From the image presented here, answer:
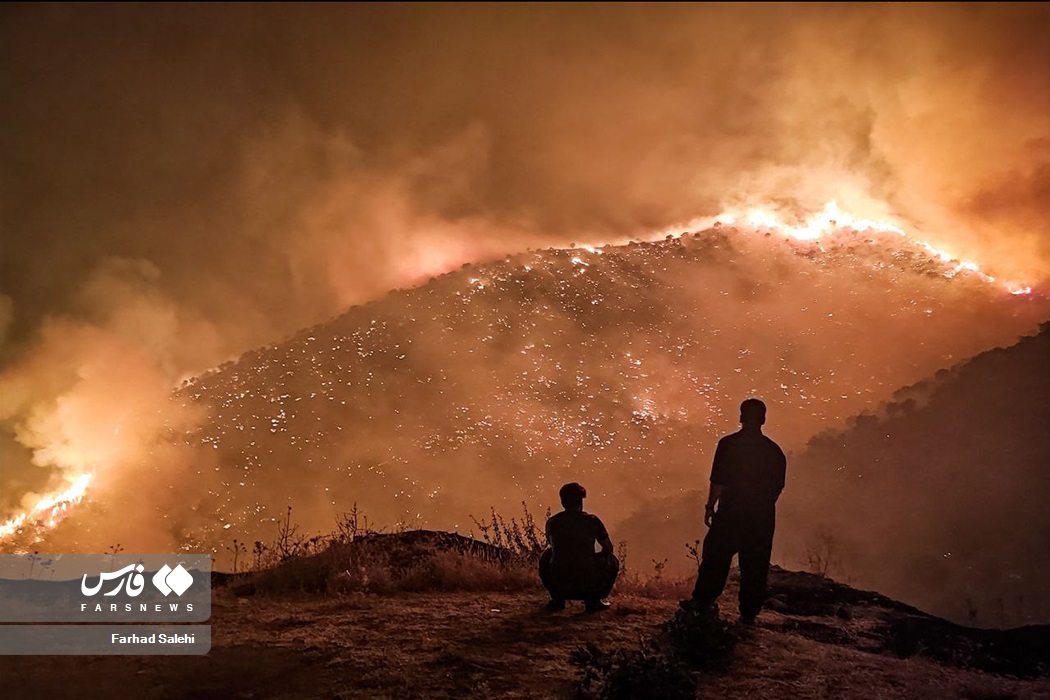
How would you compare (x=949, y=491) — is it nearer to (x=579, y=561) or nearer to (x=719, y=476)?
(x=719, y=476)

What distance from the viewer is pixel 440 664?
227 inches

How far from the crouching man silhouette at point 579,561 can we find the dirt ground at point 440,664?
23 cm

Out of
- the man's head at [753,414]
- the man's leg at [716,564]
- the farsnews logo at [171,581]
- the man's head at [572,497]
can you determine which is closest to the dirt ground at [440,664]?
the man's leg at [716,564]

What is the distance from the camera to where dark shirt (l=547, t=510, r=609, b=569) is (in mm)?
7383

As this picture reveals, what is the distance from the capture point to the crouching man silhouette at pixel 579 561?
7.39 metres

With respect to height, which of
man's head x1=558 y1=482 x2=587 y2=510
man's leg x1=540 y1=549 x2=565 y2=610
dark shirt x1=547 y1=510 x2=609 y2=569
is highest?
man's head x1=558 y1=482 x2=587 y2=510

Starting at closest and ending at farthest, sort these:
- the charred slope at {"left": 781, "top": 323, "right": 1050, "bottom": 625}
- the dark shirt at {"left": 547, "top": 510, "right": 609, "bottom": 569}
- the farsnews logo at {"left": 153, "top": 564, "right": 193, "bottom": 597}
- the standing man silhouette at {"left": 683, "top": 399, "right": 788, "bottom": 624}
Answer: the standing man silhouette at {"left": 683, "top": 399, "right": 788, "bottom": 624}, the dark shirt at {"left": 547, "top": 510, "right": 609, "bottom": 569}, the farsnews logo at {"left": 153, "top": 564, "right": 193, "bottom": 597}, the charred slope at {"left": 781, "top": 323, "right": 1050, "bottom": 625}

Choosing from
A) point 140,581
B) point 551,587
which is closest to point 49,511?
point 140,581

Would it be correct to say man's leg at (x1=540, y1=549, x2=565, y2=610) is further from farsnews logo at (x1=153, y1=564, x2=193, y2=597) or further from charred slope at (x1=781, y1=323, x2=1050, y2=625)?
charred slope at (x1=781, y1=323, x2=1050, y2=625)

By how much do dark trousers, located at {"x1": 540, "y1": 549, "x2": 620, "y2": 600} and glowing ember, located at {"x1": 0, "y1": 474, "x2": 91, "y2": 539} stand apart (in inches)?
699

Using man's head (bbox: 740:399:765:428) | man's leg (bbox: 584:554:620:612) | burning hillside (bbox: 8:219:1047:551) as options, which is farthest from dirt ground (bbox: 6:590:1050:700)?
burning hillside (bbox: 8:219:1047:551)

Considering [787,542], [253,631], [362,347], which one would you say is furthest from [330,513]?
[787,542]

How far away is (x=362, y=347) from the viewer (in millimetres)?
21781

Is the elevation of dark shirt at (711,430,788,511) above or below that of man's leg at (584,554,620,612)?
above
